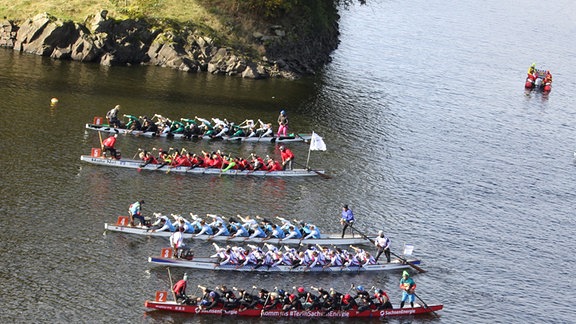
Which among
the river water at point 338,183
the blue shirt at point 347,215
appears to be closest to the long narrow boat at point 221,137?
the river water at point 338,183

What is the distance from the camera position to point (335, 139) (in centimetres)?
7925

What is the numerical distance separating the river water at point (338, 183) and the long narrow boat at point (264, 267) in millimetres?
562

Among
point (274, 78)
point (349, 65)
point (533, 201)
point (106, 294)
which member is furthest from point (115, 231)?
point (349, 65)

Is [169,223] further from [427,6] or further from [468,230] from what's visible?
[427,6]

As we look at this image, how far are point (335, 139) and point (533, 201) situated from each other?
2009 centimetres

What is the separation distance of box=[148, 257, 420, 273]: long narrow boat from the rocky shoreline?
144 ft

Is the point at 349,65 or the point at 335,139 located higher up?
the point at 349,65

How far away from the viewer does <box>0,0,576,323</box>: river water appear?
→ 50.0 meters

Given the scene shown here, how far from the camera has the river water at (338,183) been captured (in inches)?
1970

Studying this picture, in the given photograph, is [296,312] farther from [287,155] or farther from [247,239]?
[287,155]

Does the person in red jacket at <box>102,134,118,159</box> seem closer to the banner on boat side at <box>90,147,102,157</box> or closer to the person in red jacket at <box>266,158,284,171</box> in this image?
the banner on boat side at <box>90,147,102,157</box>

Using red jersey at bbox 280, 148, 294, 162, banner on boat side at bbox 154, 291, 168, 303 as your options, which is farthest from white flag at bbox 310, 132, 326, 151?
banner on boat side at bbox 154, 291, 168, 303

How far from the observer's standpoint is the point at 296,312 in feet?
157

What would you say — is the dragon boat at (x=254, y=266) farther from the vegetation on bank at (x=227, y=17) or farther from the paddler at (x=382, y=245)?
the vegetation on bank at (x=227, y=17)
